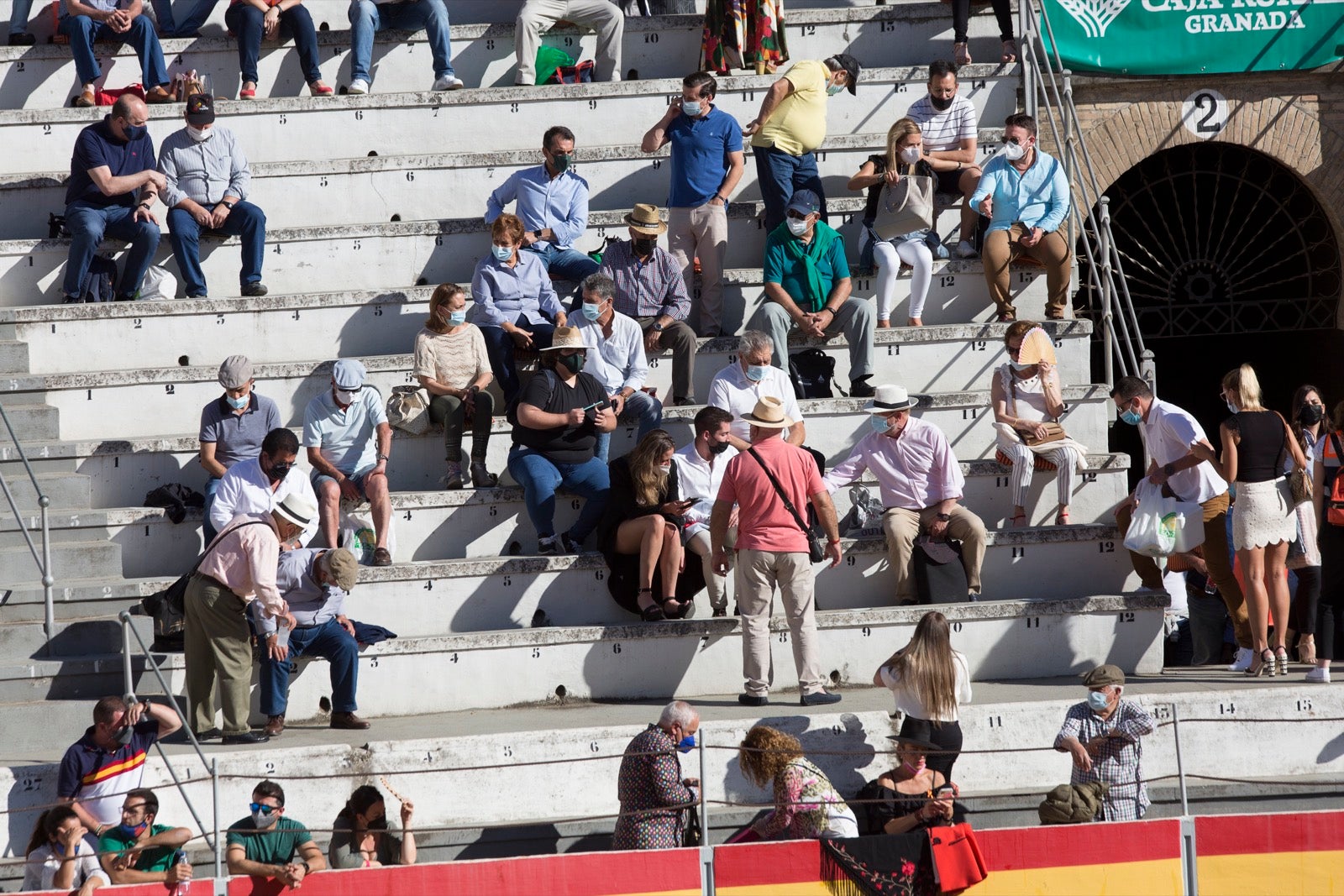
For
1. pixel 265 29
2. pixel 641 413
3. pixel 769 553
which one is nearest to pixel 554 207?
pixel 641 413

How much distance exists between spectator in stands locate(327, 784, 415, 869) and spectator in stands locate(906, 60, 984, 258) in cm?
650

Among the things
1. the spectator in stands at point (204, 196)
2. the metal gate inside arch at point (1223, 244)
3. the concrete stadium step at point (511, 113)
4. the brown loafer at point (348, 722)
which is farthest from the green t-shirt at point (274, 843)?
the metal gate inside arch at point (1223, 244)

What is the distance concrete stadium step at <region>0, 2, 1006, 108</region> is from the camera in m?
14.0

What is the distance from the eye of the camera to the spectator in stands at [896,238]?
12.1 meters

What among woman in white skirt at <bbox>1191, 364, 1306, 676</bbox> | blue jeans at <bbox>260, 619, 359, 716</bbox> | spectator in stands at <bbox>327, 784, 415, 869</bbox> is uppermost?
woman in white skirt at <bbox>1191, 364, 1306, 676</bbox>

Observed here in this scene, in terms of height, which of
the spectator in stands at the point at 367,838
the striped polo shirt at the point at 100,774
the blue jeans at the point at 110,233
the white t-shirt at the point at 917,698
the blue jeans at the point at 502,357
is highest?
the blue jeans at the point at 110,233

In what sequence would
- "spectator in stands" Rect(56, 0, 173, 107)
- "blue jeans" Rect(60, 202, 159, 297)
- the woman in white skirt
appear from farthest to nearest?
"spectator in stands" Rect(56, 0, 173, 107)
"blue jeans" Rect(60, 202, 159, 297)
the woman in white skirt

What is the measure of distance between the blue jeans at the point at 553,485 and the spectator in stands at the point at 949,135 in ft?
11.9

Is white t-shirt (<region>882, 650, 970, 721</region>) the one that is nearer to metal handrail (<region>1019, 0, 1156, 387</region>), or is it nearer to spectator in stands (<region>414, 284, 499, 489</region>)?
spectator in stands (<region>414, 284, 499, 489</region>)

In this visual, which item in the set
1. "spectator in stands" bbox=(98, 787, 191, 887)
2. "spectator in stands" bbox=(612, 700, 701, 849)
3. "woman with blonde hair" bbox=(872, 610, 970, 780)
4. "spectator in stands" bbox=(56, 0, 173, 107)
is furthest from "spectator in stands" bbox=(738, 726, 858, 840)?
"spectator in stands" bbox=(56, 0, 173, 107)

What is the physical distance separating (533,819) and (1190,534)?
4.24 metres

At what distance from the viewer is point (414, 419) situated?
36.0ft

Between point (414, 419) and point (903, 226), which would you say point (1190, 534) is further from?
point (414, 419)

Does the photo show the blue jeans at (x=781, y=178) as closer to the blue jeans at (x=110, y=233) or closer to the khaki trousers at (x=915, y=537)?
the khaki trousers at (x=915, y=537)
